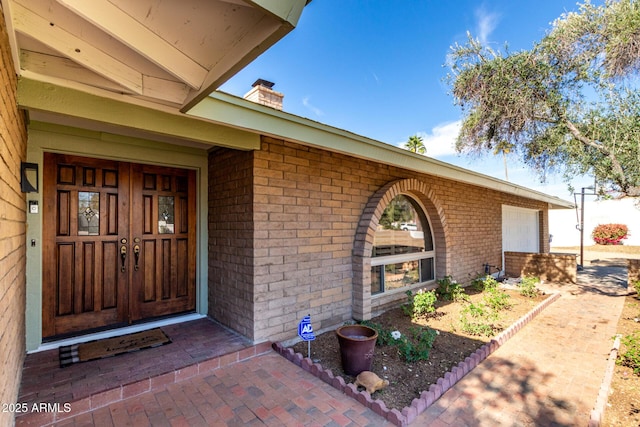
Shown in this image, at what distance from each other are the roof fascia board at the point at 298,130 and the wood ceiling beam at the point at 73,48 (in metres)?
0.56

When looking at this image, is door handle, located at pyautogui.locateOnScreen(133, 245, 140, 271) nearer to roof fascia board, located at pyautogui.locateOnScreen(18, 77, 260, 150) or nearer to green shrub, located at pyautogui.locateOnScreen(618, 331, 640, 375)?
roof fascia board, located at pyautogui.locateOnScreen(18, 77, 260, 150)

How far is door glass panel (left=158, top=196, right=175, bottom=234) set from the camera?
13.5 feet

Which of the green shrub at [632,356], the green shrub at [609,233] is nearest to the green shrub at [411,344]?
the green shrub at [632,356]

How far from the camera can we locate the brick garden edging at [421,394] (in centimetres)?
239

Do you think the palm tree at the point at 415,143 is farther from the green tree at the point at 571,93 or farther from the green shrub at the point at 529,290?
the green shrub at the point at 529,290

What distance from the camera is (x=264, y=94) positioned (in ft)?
18.1

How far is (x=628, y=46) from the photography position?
4871 mm

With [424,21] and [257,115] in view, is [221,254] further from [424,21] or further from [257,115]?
[424,21]

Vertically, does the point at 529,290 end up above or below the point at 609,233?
below

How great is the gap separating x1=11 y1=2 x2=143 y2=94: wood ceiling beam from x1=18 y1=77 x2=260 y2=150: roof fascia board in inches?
19.0

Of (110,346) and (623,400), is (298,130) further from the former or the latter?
(623,400)

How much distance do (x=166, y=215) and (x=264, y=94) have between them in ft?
9.20

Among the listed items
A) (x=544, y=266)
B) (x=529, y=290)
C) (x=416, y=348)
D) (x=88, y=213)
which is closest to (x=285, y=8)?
(x=416, y=348)

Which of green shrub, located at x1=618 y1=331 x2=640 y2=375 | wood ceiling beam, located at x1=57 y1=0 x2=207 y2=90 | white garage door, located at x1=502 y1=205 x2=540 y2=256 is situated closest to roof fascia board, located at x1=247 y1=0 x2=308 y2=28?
wood ceiling beam, located at x1=57 y1=0 x2=207 y2=90
